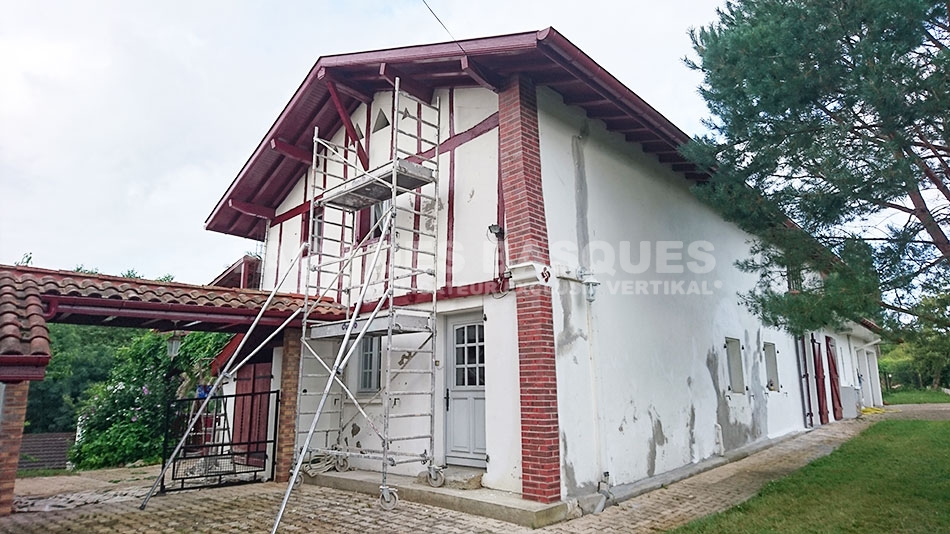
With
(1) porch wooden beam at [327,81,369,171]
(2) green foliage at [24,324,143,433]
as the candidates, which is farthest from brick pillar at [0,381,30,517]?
(2) green foliage at [24,324,143,433]

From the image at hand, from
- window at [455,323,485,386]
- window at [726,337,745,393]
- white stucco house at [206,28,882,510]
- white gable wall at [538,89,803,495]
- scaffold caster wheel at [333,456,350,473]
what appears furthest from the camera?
window at [726,337,745,393]

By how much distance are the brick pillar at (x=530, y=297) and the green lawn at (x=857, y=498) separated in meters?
1.44

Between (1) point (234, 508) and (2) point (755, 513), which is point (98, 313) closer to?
(1) point (234, 508)

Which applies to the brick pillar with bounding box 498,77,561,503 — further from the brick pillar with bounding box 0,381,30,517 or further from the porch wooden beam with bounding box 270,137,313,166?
the brick pillar with bounding box 0,381,30,517

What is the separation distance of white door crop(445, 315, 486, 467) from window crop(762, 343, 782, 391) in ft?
25.9

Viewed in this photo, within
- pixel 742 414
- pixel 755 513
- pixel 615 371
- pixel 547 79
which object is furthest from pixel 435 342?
pixel 742 414

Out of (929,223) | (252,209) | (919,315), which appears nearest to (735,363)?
(919,315)

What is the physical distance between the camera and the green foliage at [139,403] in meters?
13.0

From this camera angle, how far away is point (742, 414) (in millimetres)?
10398

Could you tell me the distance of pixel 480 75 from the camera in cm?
687

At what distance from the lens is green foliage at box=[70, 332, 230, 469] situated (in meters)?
13.0

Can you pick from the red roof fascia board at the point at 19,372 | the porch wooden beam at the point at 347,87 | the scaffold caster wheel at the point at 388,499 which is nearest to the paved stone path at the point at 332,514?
the scaffold caster wheel at the point at 388,499

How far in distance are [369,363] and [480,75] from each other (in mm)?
4715

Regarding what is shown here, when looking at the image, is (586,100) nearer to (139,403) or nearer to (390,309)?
(390,309)
